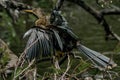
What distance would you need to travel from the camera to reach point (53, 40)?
510 cm

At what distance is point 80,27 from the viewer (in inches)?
437

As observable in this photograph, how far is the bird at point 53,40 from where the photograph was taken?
4973mm

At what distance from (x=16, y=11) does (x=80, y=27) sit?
4272 millimetres

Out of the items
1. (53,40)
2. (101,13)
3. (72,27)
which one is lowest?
(72,27)

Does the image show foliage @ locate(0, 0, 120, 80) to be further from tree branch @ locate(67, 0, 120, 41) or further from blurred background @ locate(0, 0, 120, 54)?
tree branch @ locate(67, 0, 120, 41)

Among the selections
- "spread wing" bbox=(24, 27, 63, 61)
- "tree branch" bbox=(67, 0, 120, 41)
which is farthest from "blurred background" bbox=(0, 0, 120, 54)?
"spread wing" bbox=(24, 27, 63, 61)

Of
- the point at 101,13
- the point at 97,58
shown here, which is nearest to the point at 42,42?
the point at 97,58

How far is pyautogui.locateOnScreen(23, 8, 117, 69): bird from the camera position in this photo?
4.97 m

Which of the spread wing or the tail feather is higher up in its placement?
the spread wing

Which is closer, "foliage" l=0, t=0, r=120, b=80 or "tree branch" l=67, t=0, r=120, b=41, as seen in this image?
"foliage" l=0, t=0, r=120, b=80

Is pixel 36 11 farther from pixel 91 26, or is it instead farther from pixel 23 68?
pixel 91 26

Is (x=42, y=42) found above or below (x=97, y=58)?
above

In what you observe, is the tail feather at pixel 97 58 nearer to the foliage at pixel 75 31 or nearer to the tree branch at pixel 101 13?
the foliage at pixel 75 31

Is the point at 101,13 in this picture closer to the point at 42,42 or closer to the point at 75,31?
the point at 75,31
